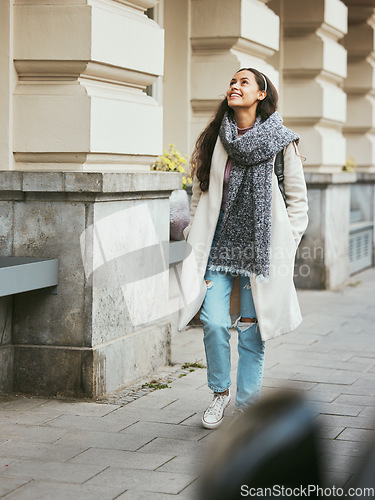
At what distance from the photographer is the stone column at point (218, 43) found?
7.92 metres

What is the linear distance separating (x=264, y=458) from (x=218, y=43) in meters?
6.69

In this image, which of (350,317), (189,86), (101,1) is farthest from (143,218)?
(350,317)

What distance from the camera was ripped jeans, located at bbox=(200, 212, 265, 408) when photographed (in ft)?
15.0

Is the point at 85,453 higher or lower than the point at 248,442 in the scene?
lower

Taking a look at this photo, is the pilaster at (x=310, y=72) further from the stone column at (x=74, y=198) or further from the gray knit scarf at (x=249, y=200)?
the gray knit scarf at (x=249, y=200)

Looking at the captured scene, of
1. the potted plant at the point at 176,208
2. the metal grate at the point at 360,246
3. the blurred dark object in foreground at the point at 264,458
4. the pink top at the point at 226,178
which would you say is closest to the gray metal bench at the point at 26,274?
the pink top at the point at 226,178

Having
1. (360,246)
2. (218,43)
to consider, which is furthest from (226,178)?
(360,246)

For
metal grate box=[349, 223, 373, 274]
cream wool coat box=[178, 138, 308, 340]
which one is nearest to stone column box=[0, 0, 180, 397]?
cream wool coat box=[178, 138, 308, 340]

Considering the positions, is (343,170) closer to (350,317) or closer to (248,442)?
(350,317)

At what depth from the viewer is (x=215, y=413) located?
461 centimetres

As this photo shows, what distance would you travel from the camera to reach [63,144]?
533cm

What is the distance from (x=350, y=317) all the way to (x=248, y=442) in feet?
23.1

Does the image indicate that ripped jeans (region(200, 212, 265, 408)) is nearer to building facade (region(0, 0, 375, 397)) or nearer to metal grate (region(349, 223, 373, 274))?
building facade (region(0, 0, 375, 397))

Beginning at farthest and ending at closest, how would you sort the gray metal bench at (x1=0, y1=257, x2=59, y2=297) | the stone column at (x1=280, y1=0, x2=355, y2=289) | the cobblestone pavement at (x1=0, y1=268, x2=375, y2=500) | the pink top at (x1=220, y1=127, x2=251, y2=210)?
the stone column at (x1=280, y1=0, x2=355, y2=289) → the gray metal bench at (x1=0, y1=257, x2=59, y2=297) → the pink top at (x1=220, y1=127, x2=251, y2=210) → the cobblestone pavement at (x1=0, y1=268, x2=375, y2=500)
